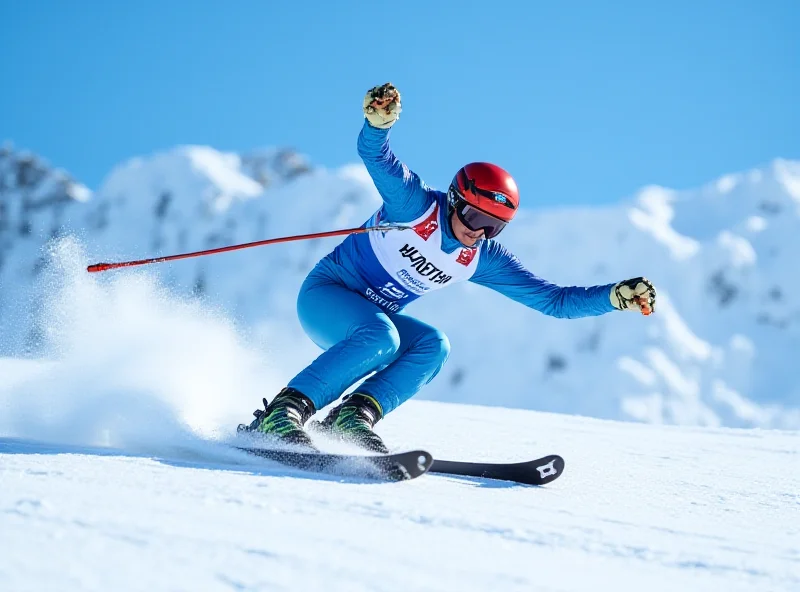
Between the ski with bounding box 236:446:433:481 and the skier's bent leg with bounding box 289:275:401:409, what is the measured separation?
0.39 metres

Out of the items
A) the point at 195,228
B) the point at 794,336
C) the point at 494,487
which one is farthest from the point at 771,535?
the point at 195,228

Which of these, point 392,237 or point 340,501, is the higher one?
point 392,237

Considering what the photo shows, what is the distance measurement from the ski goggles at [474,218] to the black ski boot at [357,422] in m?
0.85

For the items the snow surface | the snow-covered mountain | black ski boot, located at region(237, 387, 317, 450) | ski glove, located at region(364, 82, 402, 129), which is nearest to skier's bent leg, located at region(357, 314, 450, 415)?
black ski boot, located at region(237, 387, 317, 450)

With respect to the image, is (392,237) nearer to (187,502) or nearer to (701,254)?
(187,502)

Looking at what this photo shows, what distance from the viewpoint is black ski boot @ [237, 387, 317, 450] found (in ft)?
10.6

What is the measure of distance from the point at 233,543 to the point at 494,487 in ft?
4.82

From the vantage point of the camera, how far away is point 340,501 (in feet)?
7.90

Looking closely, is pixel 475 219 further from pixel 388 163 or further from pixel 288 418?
pixel 288 418

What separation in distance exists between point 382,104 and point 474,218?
664 mm

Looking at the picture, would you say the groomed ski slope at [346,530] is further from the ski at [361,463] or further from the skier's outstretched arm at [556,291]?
the skier's outstretched arm at [556,291]

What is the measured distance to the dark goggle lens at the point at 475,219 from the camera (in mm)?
3672

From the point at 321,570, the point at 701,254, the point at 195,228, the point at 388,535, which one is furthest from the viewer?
the point at 195,228

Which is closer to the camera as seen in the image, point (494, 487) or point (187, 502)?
point (187, 502)
